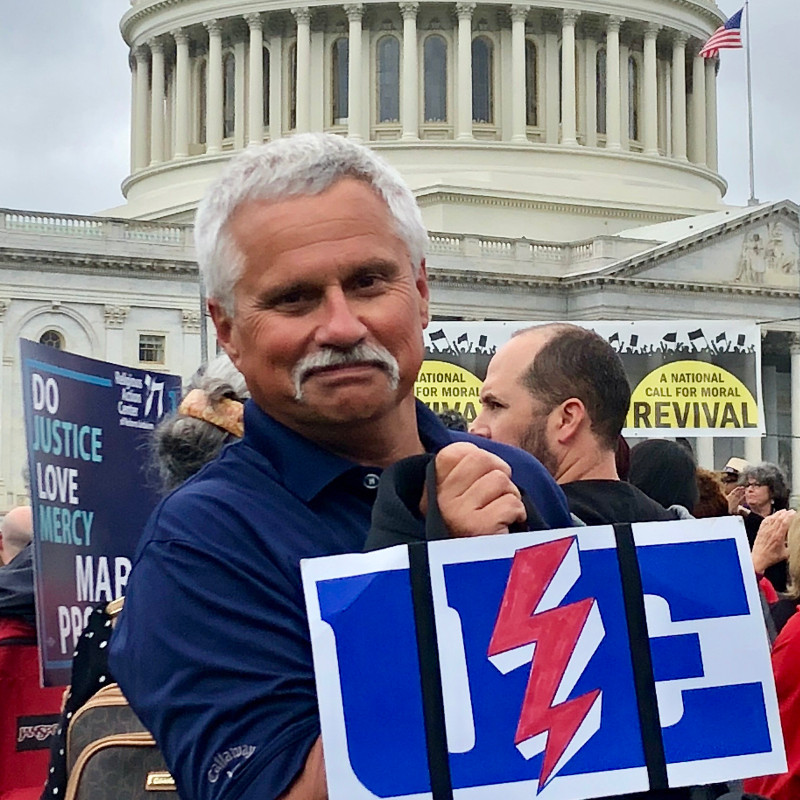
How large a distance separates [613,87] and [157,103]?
16924mm

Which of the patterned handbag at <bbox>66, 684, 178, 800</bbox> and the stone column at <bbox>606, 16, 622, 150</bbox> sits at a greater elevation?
the stone column at <bbox>606, 16, 622, 150</bbox>

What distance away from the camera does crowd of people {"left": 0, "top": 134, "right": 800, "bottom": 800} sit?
2.29 metres

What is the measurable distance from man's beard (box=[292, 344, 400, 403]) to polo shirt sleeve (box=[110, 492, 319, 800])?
0.23 m

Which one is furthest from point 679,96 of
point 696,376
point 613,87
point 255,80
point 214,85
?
point 696,376

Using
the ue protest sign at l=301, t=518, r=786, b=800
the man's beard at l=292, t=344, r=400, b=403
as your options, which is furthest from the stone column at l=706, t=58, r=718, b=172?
the ue protest sign at l=301, t=518, r=786, b=800

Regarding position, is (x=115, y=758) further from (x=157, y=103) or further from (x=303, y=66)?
(x=157, y=103)

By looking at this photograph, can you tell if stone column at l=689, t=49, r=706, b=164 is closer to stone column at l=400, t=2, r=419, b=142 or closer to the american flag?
stone column at l=400, t=2, r=419, b=142

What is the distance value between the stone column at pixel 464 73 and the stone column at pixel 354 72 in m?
3.43

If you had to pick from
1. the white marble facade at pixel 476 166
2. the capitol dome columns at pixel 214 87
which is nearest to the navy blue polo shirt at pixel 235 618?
the white marble facade at pixel 476 166

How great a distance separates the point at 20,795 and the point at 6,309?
44.6 meters

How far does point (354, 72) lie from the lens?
213 ft

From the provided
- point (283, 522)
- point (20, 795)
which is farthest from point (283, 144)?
point (20, 795)

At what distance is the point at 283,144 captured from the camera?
8.48 ft

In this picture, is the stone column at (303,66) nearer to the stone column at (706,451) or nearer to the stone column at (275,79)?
the stone column at (275,79)
